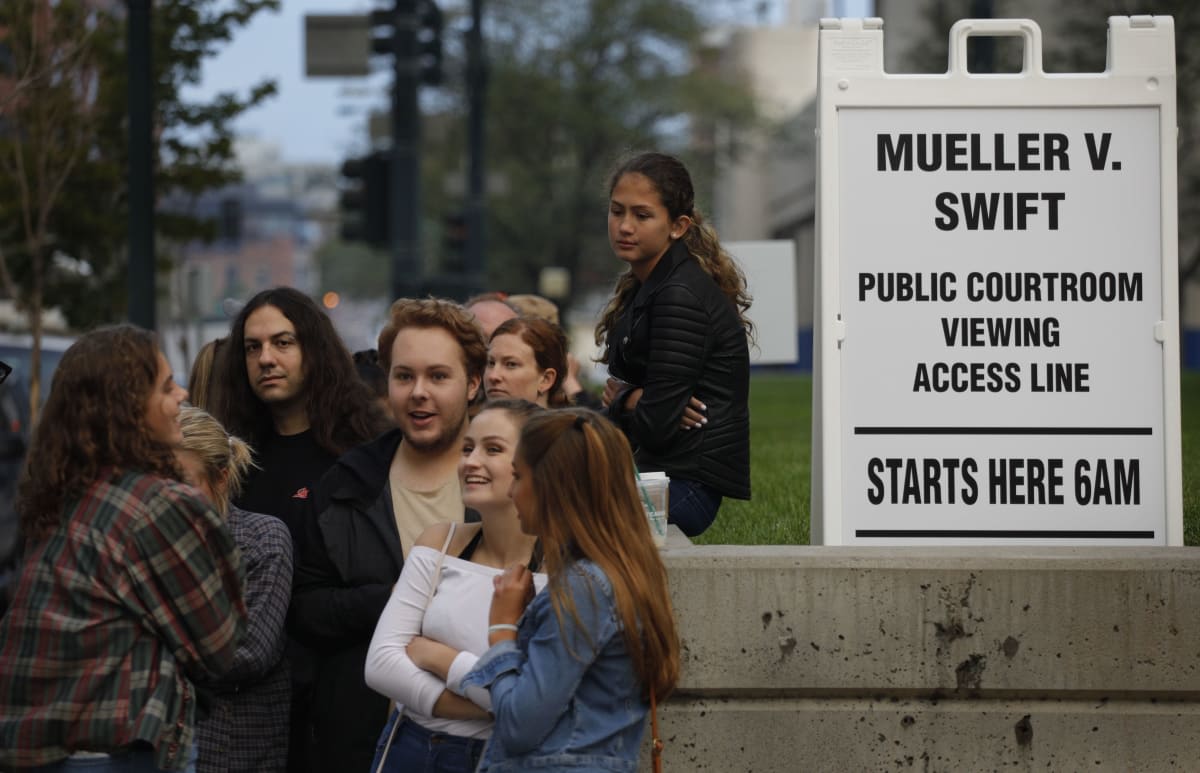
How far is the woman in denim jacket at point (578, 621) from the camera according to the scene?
381 centimetres

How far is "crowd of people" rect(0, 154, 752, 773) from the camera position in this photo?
386cm

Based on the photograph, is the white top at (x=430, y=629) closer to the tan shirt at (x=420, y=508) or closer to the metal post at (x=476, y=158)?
the tan shirt at (x=420, y=508)

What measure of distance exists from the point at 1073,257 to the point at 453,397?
1.82 metres

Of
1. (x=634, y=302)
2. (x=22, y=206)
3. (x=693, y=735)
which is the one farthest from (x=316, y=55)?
(x=693, y=735)

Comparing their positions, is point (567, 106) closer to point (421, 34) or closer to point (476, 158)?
point (476, 158)

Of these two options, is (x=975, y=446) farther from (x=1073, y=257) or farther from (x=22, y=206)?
(x=22, y=206)

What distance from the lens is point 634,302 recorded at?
553cm

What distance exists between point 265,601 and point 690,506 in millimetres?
1392

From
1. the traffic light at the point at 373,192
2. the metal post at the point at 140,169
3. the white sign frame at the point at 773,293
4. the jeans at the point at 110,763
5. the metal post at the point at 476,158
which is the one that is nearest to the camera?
the jeans at the point at 110,763

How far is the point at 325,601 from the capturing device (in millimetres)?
4820

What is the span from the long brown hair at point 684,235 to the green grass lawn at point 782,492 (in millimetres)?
799

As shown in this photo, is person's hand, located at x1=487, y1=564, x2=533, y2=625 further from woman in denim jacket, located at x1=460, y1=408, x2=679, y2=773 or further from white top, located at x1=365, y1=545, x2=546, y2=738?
white top, located at x1=365, y1=545, x2=546, y2=738

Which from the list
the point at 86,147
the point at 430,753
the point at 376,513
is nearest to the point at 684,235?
the point at 376,513

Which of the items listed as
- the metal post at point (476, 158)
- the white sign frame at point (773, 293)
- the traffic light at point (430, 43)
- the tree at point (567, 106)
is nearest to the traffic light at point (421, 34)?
the traffic light at point (430, 43)
